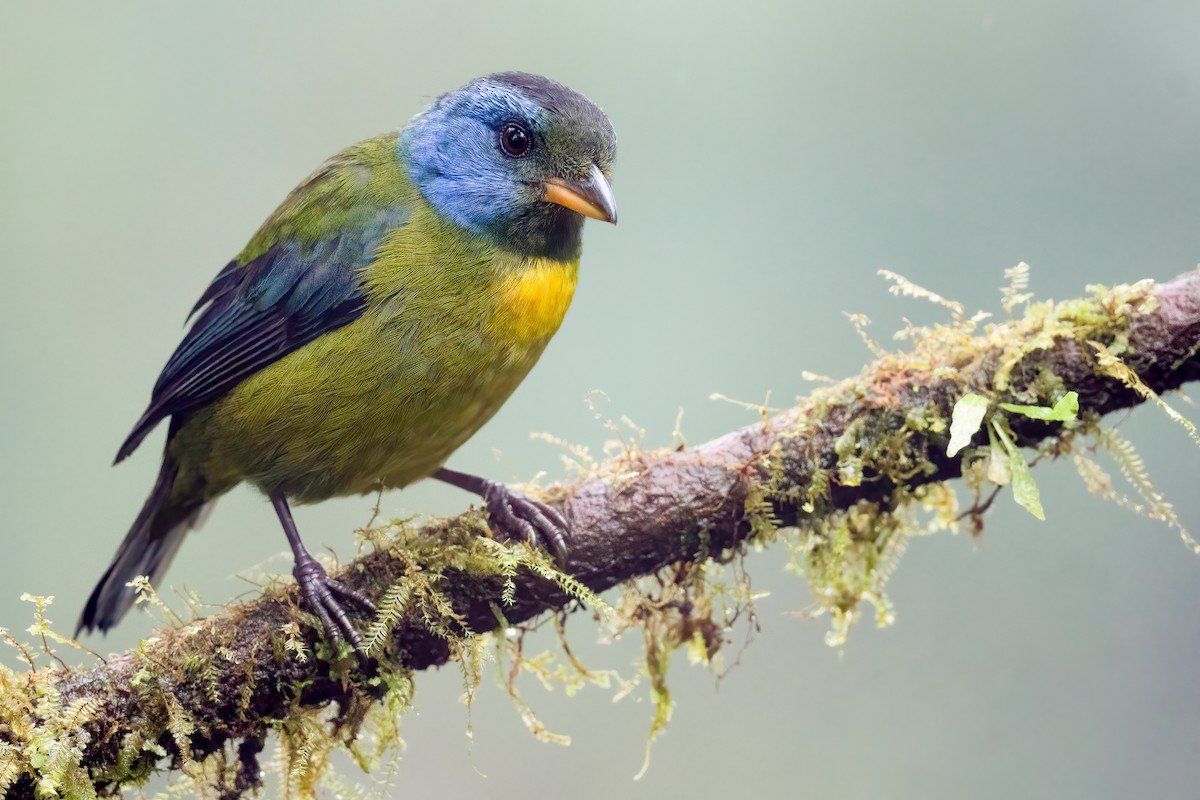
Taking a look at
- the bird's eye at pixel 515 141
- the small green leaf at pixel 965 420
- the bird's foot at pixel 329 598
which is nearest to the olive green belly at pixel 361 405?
the bird's foot at pixel 329 598

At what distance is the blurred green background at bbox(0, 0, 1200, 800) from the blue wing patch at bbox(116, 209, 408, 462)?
0.70 metres

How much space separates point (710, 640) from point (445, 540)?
0.84m

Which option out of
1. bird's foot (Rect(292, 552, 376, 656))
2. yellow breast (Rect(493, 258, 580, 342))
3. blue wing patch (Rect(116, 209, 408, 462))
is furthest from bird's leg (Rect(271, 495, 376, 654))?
yellow breast (Rect(493, 258, 580, 342))

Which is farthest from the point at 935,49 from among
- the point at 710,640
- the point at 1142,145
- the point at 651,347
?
the point at 710,640

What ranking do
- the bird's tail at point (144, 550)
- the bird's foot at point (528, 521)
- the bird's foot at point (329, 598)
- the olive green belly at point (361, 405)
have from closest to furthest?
1. the bird's foot at point (329, 598)
2. the bird's foot at point (528, 521)
3. the olive green belly at point (361, 405)
4. the bird's tail at point (144, 550)

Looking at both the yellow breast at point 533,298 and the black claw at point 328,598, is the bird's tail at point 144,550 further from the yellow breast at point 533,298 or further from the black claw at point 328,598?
the yellow breast at point 533,298

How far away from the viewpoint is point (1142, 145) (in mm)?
3777

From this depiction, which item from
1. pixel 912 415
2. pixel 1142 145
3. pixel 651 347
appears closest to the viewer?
pixel 912 415

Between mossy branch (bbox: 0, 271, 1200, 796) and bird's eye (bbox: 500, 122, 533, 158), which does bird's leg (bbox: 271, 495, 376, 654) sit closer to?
mossy branch (bbox: 0, 271, 1200, 796)

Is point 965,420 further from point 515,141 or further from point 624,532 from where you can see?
point 515,141

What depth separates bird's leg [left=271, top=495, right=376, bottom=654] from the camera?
2453mm

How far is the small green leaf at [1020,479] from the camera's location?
2.33 m

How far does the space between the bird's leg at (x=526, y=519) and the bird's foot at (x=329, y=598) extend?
43 cm

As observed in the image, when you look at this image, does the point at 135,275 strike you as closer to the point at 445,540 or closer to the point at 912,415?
the point at 445,540
